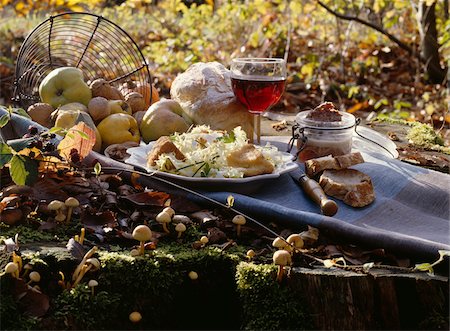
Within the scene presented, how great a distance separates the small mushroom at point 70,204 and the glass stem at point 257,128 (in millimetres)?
1135

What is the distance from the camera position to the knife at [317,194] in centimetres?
204

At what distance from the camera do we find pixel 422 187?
2.30m

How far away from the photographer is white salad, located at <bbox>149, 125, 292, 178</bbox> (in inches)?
86.7

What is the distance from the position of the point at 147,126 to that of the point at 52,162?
0.77 meters

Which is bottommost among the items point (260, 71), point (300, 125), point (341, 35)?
point (341, 35)

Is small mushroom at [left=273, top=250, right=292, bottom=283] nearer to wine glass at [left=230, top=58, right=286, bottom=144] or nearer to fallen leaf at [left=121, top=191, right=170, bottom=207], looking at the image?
fallen leaf at [left=121, top=191, right=170, bottom=207]

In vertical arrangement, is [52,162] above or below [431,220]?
above

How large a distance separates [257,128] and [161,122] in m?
0.44

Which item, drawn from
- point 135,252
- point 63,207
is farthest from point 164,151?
point 135,252

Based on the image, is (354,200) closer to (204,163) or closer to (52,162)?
(204,163)

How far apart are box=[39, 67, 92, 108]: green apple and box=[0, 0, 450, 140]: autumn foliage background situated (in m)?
3.27

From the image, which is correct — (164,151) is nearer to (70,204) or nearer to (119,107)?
(70,204)

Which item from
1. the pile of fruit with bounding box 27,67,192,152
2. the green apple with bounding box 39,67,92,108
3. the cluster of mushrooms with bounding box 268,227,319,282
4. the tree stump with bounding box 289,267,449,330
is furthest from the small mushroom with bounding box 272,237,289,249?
the green apple with bounding box 39,67,92,108

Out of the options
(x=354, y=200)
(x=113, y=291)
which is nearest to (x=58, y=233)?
(x=113, y=291)
